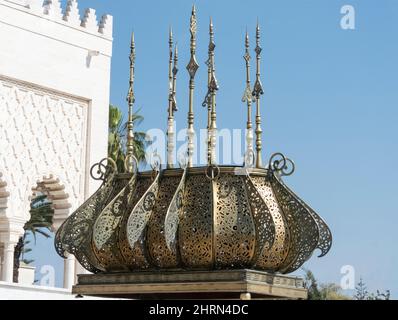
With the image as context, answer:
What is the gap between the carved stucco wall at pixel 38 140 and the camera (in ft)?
46.0

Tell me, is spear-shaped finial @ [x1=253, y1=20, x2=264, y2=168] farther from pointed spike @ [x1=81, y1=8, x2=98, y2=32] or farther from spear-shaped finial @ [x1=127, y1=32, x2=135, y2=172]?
pointed spike @ [x1=81, y1=8, x2=98, y2=32]

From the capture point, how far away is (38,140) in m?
14.4

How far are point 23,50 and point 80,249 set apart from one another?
10.3 m

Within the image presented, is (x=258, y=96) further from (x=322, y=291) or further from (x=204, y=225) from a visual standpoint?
(x=322, y=291)

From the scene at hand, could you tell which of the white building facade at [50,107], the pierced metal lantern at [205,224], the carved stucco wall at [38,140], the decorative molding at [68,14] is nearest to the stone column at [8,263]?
the white building facade at [50,107]

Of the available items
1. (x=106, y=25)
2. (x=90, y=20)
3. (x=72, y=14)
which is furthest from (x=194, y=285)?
(x=106, y=25)

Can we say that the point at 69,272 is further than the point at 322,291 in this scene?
No

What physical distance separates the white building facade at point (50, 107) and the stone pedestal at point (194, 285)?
31.3 feet

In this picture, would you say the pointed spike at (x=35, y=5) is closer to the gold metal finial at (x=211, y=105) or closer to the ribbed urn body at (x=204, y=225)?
the gold metal finial at (x=211, y=105)

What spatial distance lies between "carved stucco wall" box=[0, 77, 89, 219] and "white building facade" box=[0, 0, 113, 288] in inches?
0.6

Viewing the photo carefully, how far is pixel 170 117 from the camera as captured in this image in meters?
4.73

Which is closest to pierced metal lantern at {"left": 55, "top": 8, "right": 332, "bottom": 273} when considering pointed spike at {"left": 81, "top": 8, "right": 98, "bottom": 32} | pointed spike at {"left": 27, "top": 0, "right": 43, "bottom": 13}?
pointed spike at {"left": 27, "top": 0, "right": 43, "bottom": 13}

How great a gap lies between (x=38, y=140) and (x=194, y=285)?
10632mm

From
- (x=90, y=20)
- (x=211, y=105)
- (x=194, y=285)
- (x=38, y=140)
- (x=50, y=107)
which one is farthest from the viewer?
(x=90, y=20)
